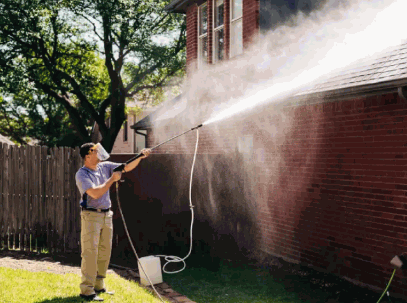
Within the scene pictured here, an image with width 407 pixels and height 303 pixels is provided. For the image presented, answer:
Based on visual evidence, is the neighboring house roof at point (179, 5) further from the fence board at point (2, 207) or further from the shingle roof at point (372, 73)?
the shingle roof at point (372, 73)

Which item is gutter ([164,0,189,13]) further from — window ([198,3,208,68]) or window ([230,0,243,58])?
window ([230,0,243,58])

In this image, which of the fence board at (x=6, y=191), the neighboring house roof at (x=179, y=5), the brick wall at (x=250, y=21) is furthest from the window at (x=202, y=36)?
the fence board at (x=6, y=191)

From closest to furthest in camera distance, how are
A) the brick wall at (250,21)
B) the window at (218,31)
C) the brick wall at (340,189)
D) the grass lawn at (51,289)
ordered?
the grass lawn at (51,289), the brick wall at (340,189), the brick wall at (250,21), the window at (218,31)

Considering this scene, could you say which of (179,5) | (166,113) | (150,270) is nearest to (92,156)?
(150,270)

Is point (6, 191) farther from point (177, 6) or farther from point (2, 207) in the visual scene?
point (177, 6)

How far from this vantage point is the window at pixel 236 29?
11.8 metres

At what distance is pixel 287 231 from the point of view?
8648 mm

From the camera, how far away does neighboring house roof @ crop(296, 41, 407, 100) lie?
5770 mm

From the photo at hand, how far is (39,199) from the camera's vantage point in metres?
9.76

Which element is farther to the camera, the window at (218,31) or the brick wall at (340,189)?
the window at (218,31)

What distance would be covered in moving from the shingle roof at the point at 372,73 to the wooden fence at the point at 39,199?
190 inches

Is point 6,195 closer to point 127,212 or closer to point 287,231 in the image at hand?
point 127,212

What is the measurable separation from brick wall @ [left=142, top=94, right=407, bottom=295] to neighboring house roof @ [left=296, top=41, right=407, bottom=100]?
0.40 m

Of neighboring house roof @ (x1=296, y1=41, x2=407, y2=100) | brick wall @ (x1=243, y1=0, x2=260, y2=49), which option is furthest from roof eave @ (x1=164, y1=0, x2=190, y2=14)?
neighboring house roof @ (x1=296, y1=41, x2=407, y2=100)
